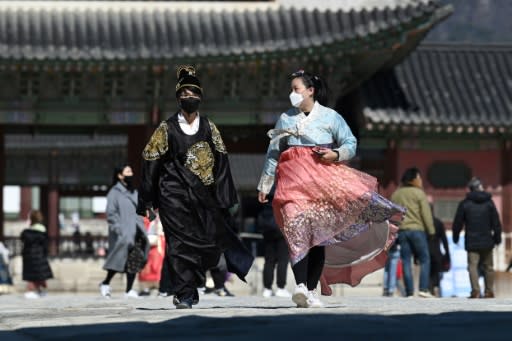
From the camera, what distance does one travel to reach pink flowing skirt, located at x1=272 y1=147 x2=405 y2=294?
10438mm

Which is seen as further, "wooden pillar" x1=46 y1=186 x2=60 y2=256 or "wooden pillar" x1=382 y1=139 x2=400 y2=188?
"wooden pillar" x1=46 y1=186 x2=60 y2=256

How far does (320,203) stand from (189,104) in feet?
4.14

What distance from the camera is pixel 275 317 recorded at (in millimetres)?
8430

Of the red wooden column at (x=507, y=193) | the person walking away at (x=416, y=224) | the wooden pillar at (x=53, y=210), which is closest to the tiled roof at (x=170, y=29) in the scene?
the red wooden column at (x=507, y=193)

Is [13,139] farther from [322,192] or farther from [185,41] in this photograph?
[322,192]

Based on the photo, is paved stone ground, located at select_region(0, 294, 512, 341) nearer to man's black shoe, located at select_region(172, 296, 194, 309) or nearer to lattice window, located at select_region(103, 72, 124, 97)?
man's black shoe, located at select_region(172, 296, 194, 309)

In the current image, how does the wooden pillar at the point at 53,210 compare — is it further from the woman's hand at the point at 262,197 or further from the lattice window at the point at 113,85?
the woman's hand at the point at 262,197

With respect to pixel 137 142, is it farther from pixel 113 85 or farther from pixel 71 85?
pixel 71 85

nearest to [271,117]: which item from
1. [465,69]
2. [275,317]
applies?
[465,69]

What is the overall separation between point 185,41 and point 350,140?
1299 centimetres

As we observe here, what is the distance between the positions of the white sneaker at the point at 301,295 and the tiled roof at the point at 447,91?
13728mm

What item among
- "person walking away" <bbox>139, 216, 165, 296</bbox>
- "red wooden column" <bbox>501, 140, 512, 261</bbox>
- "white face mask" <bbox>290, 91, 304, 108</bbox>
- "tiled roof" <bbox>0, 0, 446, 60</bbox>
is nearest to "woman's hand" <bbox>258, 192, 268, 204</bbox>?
"white face mask" <bbox>290, 91, 304, 108</bbox>

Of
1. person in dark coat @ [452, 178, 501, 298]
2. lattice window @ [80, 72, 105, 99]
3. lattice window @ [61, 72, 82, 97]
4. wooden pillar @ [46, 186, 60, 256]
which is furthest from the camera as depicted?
wooden pillar @ [46, 186, 60, 256]

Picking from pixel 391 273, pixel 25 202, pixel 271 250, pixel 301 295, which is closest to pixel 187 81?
pixel 301 295
